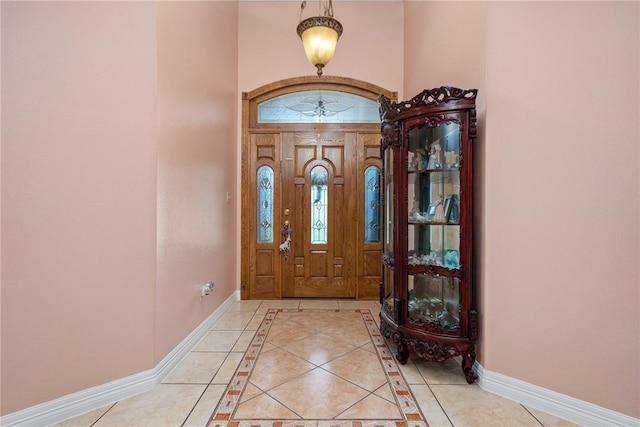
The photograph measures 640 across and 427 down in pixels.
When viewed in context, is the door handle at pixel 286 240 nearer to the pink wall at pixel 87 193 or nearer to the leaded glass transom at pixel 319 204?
the leaded glass transom at pixel 319 204

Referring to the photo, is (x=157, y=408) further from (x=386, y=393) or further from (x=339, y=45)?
(x=339, y=45)

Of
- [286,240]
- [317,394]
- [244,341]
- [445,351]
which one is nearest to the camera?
[317,394]

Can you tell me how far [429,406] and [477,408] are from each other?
278 mm

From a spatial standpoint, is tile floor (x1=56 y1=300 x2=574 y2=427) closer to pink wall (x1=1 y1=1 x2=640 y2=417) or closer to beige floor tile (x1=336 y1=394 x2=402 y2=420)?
beige floor tile (x1=336 y1=394 x2=402 y2=420)

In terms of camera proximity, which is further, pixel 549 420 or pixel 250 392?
pixel 250 392

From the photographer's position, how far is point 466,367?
204cm

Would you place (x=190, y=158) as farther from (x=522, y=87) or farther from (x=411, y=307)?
(x=522, y=87)

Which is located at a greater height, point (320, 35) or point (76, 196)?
point (320, 35)

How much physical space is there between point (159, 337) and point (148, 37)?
6.51ft

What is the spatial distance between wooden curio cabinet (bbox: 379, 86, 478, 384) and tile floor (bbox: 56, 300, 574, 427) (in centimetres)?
22

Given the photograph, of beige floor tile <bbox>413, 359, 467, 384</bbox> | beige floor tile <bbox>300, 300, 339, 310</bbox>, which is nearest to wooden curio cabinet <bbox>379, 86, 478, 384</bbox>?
beige floor tile <bbox>413, 359, 467, 384</bbox>

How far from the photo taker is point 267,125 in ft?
13.2

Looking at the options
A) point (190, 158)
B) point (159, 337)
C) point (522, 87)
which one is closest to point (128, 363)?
point (159, 337)

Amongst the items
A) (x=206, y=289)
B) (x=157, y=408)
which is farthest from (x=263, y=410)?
(x=206, y=289)
